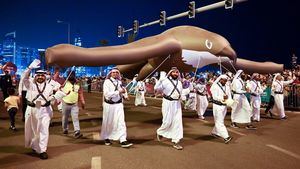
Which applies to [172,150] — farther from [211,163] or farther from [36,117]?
[36,117]

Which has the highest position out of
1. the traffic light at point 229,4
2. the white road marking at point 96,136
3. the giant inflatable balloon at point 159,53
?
the traffic light at point 229,4

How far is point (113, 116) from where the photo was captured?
8.33m

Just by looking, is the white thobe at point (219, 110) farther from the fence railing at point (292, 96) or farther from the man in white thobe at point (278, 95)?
the fence railing at point (292, 96)

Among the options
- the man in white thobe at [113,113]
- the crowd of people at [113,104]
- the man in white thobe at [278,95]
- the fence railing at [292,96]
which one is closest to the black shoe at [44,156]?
the crowd of people at [113,104]

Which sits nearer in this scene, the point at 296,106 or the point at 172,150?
the point at 172,150

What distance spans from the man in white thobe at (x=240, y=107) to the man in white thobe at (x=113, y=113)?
4.59m

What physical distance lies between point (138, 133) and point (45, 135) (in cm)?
358

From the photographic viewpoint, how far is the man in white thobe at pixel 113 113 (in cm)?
824

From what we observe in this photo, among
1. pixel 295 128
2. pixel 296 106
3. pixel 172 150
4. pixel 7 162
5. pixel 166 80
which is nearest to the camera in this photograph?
pixel 7 162

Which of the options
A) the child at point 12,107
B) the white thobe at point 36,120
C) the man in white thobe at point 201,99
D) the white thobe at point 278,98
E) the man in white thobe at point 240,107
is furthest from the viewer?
the man in white thobe at point 201,99

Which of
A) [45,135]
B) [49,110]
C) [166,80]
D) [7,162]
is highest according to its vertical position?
[166,80]

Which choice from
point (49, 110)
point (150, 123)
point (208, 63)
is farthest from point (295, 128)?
point (49, 110)

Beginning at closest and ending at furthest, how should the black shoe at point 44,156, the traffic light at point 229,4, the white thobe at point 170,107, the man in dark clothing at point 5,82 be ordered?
the black shoe at point 44,156 → the white thobe at point 170,107 → the man in dark clothing at point 5,82 → the traffic light at point 229,4

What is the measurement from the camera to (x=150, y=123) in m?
12.5
